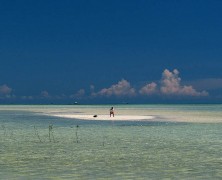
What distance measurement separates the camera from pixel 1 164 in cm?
2080

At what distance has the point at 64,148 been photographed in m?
27.3

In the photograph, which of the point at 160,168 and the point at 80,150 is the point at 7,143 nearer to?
the point at 80,150

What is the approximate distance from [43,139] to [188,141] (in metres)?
10.7

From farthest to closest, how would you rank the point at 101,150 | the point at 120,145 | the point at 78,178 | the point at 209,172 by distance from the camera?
the point at 120,145 → the point at 101,150 → the point at 209,172 → the point at 78,178

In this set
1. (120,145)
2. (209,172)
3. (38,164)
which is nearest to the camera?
(209,172)

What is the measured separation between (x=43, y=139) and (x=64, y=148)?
5.82 metres

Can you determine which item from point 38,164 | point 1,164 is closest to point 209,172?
point 38,164

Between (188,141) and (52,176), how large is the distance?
15796mm

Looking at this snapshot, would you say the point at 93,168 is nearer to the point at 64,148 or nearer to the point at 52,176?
the point at 52,176

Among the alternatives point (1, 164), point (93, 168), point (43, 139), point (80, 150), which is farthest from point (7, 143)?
point (93, 168)

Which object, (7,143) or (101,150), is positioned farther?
(7,143)

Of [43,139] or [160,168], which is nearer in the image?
[160,168]

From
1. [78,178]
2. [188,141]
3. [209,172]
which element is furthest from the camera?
[188,141]

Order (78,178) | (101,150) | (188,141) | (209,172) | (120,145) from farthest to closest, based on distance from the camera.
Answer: (188,141)
(120,145)
(101,150)
(209,172)
(78,178)
